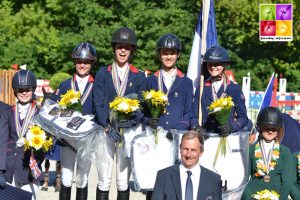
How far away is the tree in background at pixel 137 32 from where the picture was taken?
28891mm

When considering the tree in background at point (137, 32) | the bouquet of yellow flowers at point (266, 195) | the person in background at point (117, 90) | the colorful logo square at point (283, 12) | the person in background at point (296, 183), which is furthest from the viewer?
the tree in background at point (137, 32)

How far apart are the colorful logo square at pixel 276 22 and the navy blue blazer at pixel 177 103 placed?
18.0 metres

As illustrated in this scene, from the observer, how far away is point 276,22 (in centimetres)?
2630

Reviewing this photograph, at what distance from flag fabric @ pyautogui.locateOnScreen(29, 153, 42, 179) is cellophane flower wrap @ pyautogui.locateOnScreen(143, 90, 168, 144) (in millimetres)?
1387

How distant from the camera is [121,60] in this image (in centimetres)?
859

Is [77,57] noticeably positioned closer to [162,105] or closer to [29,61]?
[162,105]

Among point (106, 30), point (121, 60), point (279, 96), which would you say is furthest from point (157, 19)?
point (121, 60)

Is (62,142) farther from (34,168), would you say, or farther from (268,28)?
(268,28)

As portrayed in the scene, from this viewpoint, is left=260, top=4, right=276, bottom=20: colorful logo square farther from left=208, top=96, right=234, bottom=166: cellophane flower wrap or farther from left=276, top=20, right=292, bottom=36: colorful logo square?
left=208, top=96, right=234, bottom=166: cellophane flower wrap

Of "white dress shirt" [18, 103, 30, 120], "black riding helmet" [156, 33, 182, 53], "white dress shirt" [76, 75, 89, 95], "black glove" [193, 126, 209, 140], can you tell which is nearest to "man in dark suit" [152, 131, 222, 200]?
"black glove" [193, 126, 209, 140]

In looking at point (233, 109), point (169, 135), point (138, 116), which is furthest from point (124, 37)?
point (233, 109)

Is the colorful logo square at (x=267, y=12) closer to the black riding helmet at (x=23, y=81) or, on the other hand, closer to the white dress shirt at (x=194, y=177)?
the black riding helmet at (x=23, y=81)

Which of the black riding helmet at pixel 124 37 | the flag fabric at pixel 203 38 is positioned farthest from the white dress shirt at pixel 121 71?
the flag fabric at pixel 203 38

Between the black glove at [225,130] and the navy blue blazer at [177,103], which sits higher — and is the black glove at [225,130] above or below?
below
